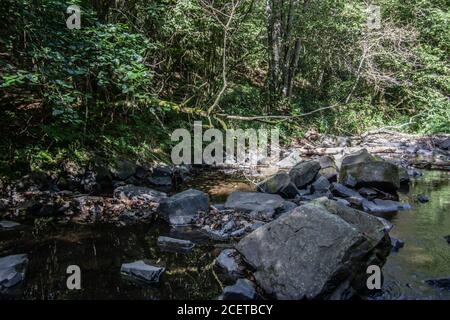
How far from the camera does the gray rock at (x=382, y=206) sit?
6317mm

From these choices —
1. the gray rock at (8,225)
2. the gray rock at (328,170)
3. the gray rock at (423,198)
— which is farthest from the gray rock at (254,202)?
the gray rock at (8,225)

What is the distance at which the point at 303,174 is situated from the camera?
7.62m

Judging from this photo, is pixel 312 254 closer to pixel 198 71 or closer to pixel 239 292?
pixel 239 292

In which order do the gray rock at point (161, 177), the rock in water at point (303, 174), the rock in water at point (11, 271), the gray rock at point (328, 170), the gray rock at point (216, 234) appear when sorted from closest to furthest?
1. the rock in water at point (11, 271)
2. the gray rock at point (216, 234)
3. the rock in water at point (303, 174)
4. the gray rock at point (161, 177)
5. the gray rock at point (328, 170)

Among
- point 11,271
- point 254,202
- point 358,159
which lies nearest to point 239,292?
point 11,271

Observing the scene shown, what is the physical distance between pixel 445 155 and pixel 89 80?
9868 mm

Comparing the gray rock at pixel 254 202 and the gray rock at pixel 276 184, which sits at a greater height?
the gray rock at pixel 276 184

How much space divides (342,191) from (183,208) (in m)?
2.94

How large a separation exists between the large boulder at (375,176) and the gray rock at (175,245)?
3.84 metres

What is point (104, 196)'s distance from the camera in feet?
21.3


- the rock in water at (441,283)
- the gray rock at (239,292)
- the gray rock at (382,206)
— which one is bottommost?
the rock in water at (441,283)

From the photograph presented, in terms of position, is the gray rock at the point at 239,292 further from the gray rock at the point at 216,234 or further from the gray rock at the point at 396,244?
the gray rock at the point at 396,244

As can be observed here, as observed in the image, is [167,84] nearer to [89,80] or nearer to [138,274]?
[89,80]
